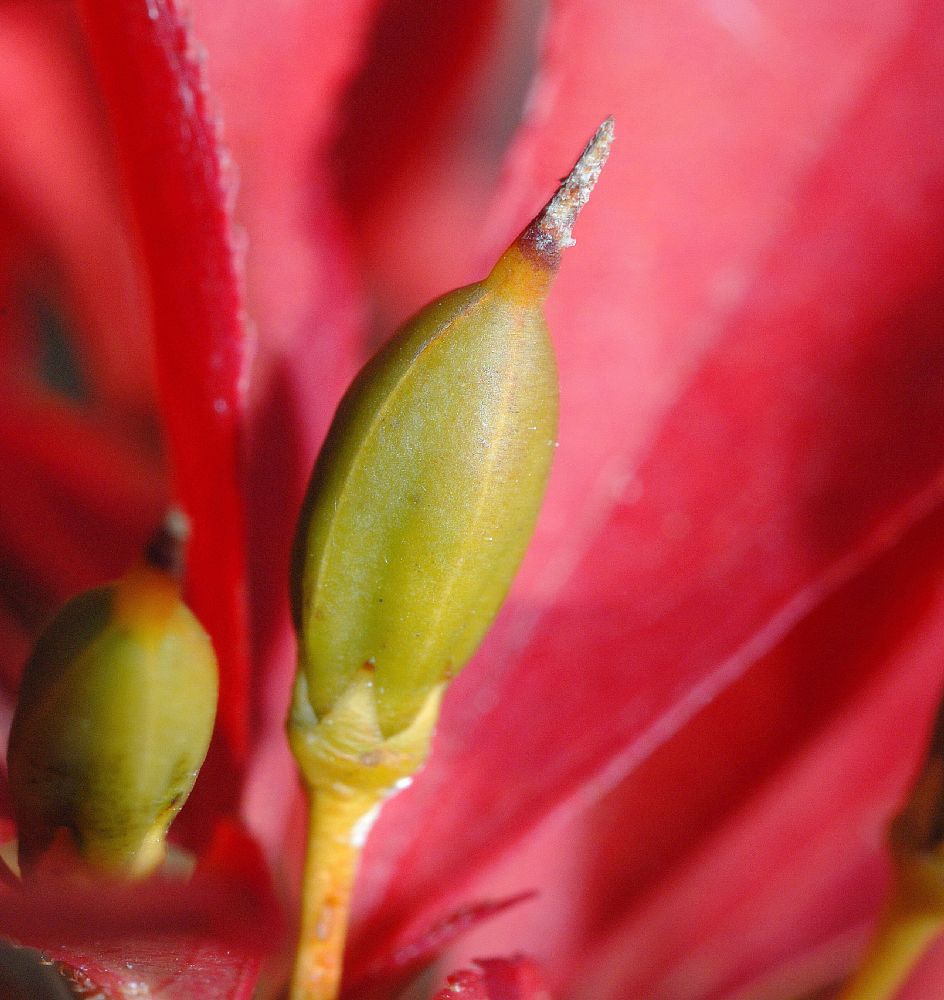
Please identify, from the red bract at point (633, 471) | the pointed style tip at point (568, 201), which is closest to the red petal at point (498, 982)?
the red bract at point (633, 471)

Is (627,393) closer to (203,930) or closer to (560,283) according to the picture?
(560,283)

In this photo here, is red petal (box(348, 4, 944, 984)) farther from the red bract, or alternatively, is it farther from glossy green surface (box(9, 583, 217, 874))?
glossy green surface (box(9, 583, 217, 874))

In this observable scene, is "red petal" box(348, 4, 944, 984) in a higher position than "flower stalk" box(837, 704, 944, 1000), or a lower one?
higher

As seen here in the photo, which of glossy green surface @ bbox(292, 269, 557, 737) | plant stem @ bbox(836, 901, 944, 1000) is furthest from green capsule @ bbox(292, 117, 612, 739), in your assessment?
plant stem @ bbox(836, 901, 944, 1000)

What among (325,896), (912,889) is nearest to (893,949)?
(912,889)

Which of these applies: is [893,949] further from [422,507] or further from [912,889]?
[422,507]

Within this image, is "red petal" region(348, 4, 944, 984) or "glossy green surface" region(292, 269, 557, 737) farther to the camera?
"red petal" region(348, 4, 944, 984)

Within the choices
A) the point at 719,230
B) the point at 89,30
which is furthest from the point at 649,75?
Result: the point at 89,30
